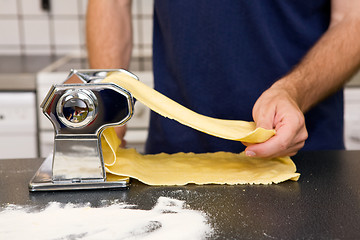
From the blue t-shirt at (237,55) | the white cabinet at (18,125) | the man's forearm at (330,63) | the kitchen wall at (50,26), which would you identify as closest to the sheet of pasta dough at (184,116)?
the man's forearm at (330,63)

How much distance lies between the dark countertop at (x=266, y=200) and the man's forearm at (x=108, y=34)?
0.42 metres

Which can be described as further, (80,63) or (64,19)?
(64,19)

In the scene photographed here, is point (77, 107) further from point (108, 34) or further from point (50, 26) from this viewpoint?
point (50, 26)

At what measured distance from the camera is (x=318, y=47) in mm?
929

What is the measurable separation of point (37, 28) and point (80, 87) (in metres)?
1.50

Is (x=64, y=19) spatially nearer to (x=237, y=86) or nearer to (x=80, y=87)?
(x=237, y=86)

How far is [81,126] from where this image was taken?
0.62 metres

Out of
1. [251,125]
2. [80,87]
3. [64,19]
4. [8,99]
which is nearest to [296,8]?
[251,125]

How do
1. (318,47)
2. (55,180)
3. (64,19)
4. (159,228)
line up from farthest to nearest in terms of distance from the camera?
(64,19), (318,47), (55,180), (159,228)

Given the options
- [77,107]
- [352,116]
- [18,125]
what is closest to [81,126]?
[77,107]

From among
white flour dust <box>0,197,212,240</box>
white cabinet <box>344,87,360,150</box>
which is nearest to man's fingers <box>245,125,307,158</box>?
white flour dust <box>0,197,212,240</box>

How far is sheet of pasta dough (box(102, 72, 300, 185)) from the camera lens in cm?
64

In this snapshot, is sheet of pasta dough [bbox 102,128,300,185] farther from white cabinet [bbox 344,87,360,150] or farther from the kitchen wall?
the kitchen wall

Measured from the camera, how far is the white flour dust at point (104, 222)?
49 cm
